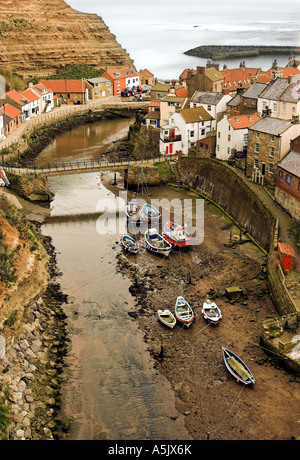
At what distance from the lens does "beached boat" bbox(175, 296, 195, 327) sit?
3128 cm

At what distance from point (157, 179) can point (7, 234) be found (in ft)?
77.9

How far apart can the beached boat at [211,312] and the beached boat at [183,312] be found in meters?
0.79

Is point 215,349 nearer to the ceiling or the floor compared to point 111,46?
nearer to the floor

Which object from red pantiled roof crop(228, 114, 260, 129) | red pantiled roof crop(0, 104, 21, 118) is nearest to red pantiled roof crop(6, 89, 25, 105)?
red pantiled roof crop(0, 104, 21, 118)

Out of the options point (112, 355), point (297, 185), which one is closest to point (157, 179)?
point (297, 185)

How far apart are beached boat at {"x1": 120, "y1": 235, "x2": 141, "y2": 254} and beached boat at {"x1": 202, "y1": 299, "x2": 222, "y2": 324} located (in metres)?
9.56

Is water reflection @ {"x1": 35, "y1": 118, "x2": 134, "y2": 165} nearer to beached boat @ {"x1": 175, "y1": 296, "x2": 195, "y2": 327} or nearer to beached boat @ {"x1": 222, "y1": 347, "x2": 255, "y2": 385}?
beached boat @ {"x1": 175, "y1": 296, "x2": 195, "y2": 327}

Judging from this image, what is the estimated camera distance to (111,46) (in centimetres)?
10900

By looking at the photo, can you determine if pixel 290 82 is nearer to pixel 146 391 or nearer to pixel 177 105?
pixel 177 105

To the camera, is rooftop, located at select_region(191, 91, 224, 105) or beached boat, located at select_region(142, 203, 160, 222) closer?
beached boat, located at select_region(142, 203, 160, 222)

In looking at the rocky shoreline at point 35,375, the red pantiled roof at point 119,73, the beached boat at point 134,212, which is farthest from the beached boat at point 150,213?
the red pantiled roof at point 119,73

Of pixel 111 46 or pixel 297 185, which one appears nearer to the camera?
pixel 297 185
